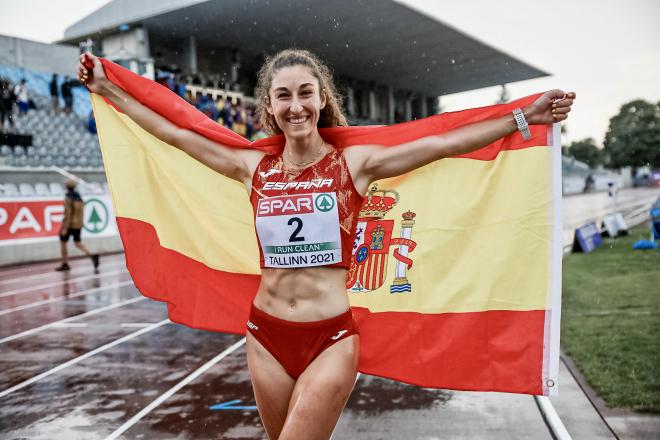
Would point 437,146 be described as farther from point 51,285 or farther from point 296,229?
point 51,285

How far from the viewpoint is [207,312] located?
12.8 feet

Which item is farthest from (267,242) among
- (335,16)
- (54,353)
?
(335,16)

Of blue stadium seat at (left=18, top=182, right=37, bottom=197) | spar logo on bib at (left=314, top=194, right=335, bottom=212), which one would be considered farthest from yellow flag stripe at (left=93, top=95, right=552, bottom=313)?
blue stadium seat at (left=18, top=182, right=37, bottom=197)

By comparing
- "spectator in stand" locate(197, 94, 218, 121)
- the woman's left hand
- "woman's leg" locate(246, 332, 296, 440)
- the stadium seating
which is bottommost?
"woman's leg" locate(246, 332, 296, 440)

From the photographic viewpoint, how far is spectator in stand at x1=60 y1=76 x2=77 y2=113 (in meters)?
23.0

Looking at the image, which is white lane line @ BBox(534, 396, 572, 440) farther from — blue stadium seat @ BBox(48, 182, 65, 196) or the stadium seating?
the stadium seating

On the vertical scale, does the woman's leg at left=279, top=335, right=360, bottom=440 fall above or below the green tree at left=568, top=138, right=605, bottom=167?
below

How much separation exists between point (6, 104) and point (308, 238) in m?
20.5

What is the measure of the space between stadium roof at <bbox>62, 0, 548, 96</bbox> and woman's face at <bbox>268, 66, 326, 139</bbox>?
24.9 meters

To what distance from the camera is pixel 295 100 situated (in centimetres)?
279

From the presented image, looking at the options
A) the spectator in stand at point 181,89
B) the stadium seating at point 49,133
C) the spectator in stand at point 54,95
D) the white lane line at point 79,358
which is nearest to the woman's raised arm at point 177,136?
the white lane line at point 79,358

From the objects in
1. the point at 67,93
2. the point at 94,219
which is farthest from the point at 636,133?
the point at 94,219

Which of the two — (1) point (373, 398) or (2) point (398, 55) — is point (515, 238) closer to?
(1) point (373, 398)

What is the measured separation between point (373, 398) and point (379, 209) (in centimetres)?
261
